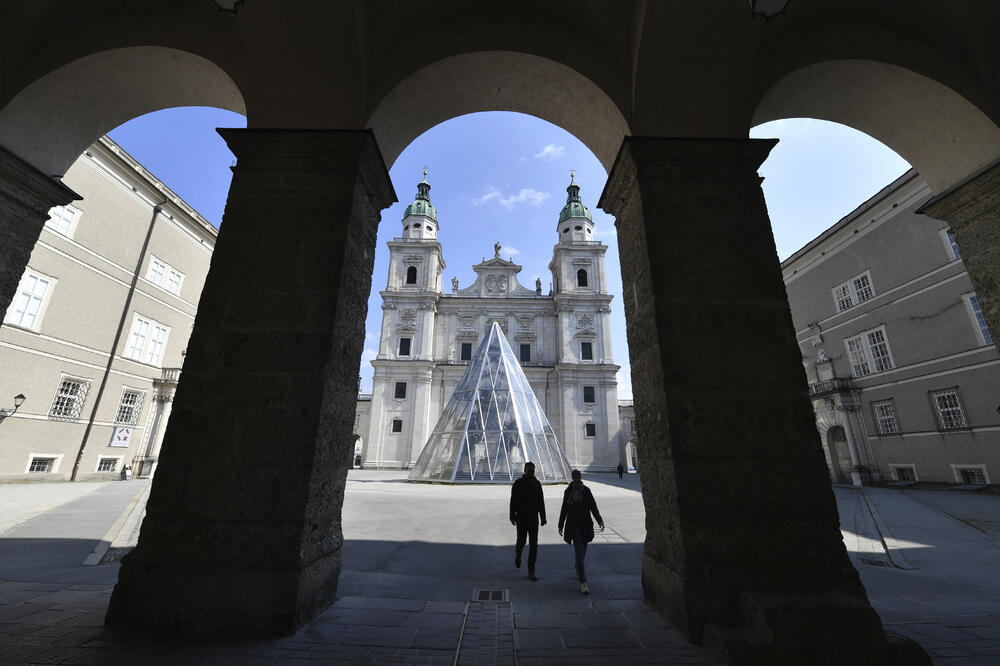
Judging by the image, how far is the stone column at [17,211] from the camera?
13.5ft

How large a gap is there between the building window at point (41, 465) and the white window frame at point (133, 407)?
2543 mm

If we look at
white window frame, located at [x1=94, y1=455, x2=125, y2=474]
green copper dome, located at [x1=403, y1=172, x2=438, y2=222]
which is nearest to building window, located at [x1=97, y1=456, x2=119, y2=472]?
white window frame, located at [x1=94, y1=455, x2=125, y2=474]

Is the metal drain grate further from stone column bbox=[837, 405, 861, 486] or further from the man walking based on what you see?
stone column bbox=[837, 405, 861, 486]

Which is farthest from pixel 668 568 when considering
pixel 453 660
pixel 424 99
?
pixel 424 99

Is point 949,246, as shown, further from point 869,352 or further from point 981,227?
point 981,227

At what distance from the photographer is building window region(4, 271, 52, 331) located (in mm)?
12992

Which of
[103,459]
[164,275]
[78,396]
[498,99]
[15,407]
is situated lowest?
[103,459]

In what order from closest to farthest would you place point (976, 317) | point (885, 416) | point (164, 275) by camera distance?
point (976, 317)
point (885, 416)
point (164, 275)

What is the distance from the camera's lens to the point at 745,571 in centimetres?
271

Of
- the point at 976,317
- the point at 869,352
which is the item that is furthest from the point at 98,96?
the point at 869,352

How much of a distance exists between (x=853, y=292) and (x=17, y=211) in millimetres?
25927

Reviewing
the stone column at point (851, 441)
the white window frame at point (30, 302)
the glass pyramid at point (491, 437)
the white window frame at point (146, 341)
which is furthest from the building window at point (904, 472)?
the white window frame at point (30, 302)

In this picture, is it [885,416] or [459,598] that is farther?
[885,416]

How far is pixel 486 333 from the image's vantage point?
30.1 m
